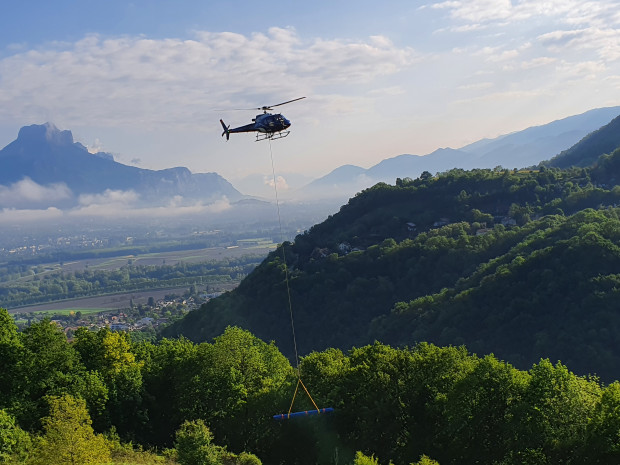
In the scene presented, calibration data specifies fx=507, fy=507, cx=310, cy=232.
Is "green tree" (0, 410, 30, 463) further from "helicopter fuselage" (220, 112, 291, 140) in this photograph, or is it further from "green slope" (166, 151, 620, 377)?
"green slope" (166, 151, 620, 377)

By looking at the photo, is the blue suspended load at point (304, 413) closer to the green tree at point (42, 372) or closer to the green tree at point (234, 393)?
the green tree at point (234, 393)

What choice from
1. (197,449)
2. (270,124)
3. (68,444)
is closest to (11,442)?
(68,444)

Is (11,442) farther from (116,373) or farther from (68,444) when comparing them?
(116,373)

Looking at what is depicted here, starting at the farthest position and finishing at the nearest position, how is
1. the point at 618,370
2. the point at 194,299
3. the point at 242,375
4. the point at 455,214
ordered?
1. the point at 194,299
2. the point at 455,214
3. the point at 618,370
4. the point at 242,375

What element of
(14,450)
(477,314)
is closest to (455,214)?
(477,314)

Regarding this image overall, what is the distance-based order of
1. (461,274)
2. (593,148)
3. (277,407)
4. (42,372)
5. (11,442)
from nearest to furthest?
1. (11,442)
2. (42,372)
3. (277,407)
4. (461,274)
5. (593,148)

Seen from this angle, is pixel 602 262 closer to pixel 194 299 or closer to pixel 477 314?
pixel 477 314

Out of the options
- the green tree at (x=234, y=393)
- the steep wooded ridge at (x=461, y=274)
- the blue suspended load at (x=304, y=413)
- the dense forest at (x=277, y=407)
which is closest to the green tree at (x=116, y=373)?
the dense forest at (x=277, y=407)
